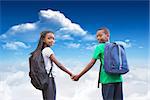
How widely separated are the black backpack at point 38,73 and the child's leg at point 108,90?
3.06 ft

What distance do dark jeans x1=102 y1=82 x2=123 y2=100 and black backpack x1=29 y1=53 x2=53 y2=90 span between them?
37.3 inches

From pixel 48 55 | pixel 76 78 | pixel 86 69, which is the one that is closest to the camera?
pixel 48 55

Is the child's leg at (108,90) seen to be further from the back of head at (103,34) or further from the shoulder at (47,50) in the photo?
the shoulder at (47,50)

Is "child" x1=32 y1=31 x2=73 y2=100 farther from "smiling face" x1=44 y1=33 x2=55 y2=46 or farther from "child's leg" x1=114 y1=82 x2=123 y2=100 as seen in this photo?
"child's leg" x1=114 y1=82 x2=123 y2=100

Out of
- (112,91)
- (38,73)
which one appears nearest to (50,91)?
(38,73)

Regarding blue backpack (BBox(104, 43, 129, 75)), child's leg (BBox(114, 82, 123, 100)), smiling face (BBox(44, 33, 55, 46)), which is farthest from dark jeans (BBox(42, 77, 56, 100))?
child's leg (BBox(114, 82, 123, 100))

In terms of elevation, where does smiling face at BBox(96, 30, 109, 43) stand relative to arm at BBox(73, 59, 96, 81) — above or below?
above

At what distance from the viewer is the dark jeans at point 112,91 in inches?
239

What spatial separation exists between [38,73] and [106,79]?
3.65 feet

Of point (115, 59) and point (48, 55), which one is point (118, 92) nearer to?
point (115, 59)

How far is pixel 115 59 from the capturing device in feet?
20.2

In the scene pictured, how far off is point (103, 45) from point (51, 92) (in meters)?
1.14

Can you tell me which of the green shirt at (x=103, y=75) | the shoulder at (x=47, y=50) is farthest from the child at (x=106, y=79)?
the shoulder at (x=47, y=50)

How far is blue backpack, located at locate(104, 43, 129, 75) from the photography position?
6.06 metres
